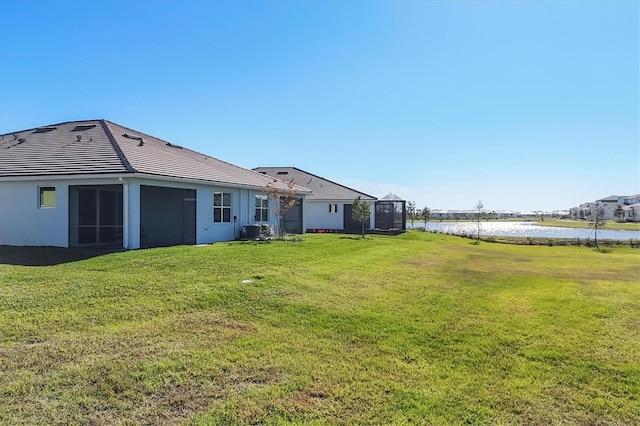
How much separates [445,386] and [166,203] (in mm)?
16674

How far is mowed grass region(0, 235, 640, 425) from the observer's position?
4.39 metres

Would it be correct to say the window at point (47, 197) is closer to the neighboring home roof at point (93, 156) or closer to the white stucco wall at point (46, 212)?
the white stucco wall at point (46, 212)

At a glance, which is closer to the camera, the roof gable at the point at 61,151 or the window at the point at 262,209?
the roof gable at the point at 61,151

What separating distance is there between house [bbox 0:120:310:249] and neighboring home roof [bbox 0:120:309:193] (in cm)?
4

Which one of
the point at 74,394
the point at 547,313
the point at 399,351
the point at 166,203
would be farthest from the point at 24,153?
the point at 547,313

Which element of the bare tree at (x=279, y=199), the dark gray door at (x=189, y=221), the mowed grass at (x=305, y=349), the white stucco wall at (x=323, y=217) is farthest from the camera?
the white stucco wall at (x=323, y=217)

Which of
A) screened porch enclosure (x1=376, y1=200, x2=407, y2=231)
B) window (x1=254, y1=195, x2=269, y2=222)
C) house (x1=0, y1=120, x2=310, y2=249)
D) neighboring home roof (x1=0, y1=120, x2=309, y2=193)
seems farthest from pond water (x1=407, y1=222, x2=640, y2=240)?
neighboring home roof (x1=0, y1=120, x2=309, y2=193)

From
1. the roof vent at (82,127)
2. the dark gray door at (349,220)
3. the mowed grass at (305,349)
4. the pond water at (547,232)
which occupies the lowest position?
the mowed grass at (305,349)

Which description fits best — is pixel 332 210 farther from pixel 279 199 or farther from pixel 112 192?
pixel 112 192

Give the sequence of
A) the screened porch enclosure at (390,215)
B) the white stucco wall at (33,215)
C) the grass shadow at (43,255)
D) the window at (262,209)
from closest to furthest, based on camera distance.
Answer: the grass shadow at (43,255), the white stucco wall at (33,215), the window at (262,209), the screened porch enclosure at (390,215)

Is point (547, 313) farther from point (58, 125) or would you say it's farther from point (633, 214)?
point (633, 214)

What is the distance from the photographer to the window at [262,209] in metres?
22.8

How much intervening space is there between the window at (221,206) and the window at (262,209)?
2.45 metres

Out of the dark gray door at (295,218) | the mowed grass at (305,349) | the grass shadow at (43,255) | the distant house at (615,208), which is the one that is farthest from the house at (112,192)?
the distant house at (615,208)
